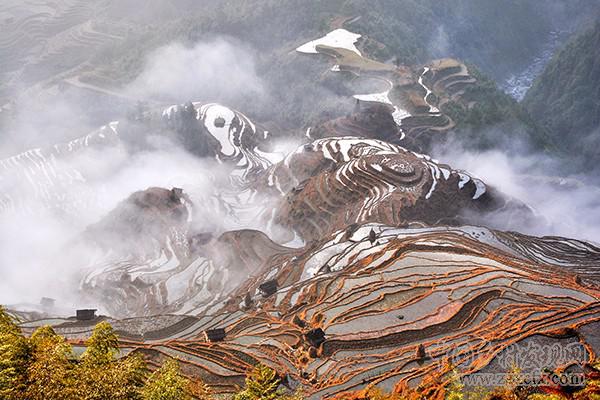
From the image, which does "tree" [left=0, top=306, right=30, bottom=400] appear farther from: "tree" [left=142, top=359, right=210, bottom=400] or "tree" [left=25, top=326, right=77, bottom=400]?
"tree" [left=142, top=359, right=210, bottom=400]

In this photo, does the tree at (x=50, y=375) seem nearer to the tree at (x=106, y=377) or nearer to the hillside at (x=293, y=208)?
the hillside at (x=293, y=208)

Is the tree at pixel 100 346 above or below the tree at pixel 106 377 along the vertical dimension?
below

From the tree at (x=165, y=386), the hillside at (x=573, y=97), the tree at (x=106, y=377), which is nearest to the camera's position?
the tree at (x=106, y=377)

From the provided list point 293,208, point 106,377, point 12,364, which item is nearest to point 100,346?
point 106,377

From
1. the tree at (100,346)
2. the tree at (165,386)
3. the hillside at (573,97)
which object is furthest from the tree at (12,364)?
the hillside at (573,97)

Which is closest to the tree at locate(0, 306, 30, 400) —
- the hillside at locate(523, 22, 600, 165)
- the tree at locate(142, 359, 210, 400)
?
the tree at locate(142, 359, 210, 400)

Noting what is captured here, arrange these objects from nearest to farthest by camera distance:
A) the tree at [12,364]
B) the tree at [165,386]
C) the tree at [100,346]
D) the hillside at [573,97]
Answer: the tree at [12,364]
the tree at [165,386]
the tree at [100,346]
the hillside at [573,97]

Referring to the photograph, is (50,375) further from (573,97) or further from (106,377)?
(573,97)

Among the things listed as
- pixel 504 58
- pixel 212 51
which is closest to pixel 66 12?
pixel 212 51
